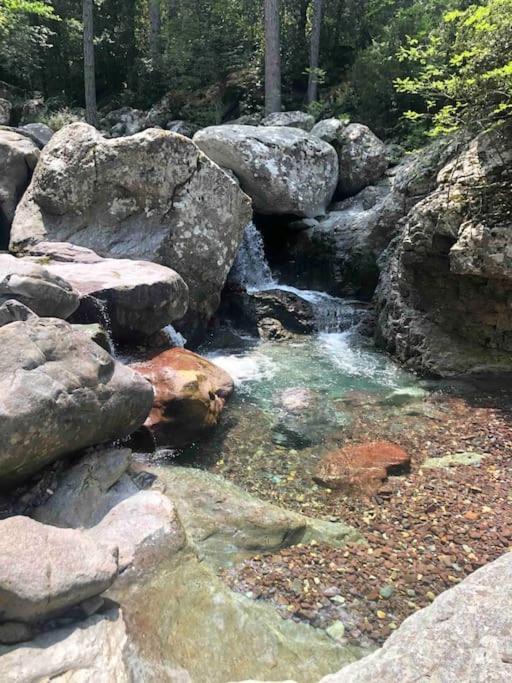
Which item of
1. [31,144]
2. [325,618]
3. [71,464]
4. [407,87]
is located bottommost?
[325,618]

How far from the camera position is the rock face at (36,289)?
5109mm

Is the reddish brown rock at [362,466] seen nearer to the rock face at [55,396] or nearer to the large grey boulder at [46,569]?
the rock face at [55,396]

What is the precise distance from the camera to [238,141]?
11430 mm

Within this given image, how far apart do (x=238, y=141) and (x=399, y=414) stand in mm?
7801

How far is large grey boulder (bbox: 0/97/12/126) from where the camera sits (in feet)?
55.4

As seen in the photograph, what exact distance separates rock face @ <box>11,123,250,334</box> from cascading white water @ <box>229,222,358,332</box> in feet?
7.45

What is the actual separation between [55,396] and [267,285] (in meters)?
8.54

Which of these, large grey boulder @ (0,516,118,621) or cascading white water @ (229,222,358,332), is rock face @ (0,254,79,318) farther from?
cascading white water @ (229,222,358,332)

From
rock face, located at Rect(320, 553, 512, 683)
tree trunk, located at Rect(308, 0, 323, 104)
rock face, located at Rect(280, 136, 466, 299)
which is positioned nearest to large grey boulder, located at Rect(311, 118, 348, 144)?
rock face, located at Rect(280, 136, 466, 299)

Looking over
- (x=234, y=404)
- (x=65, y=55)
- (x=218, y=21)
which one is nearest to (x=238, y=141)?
(x=234, y=404)

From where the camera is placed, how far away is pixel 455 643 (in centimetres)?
211

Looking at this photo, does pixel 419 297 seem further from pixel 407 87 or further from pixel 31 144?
pixel 31 144

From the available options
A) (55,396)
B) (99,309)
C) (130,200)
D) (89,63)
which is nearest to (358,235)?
(130,200)

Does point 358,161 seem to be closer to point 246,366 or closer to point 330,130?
point 330,130
